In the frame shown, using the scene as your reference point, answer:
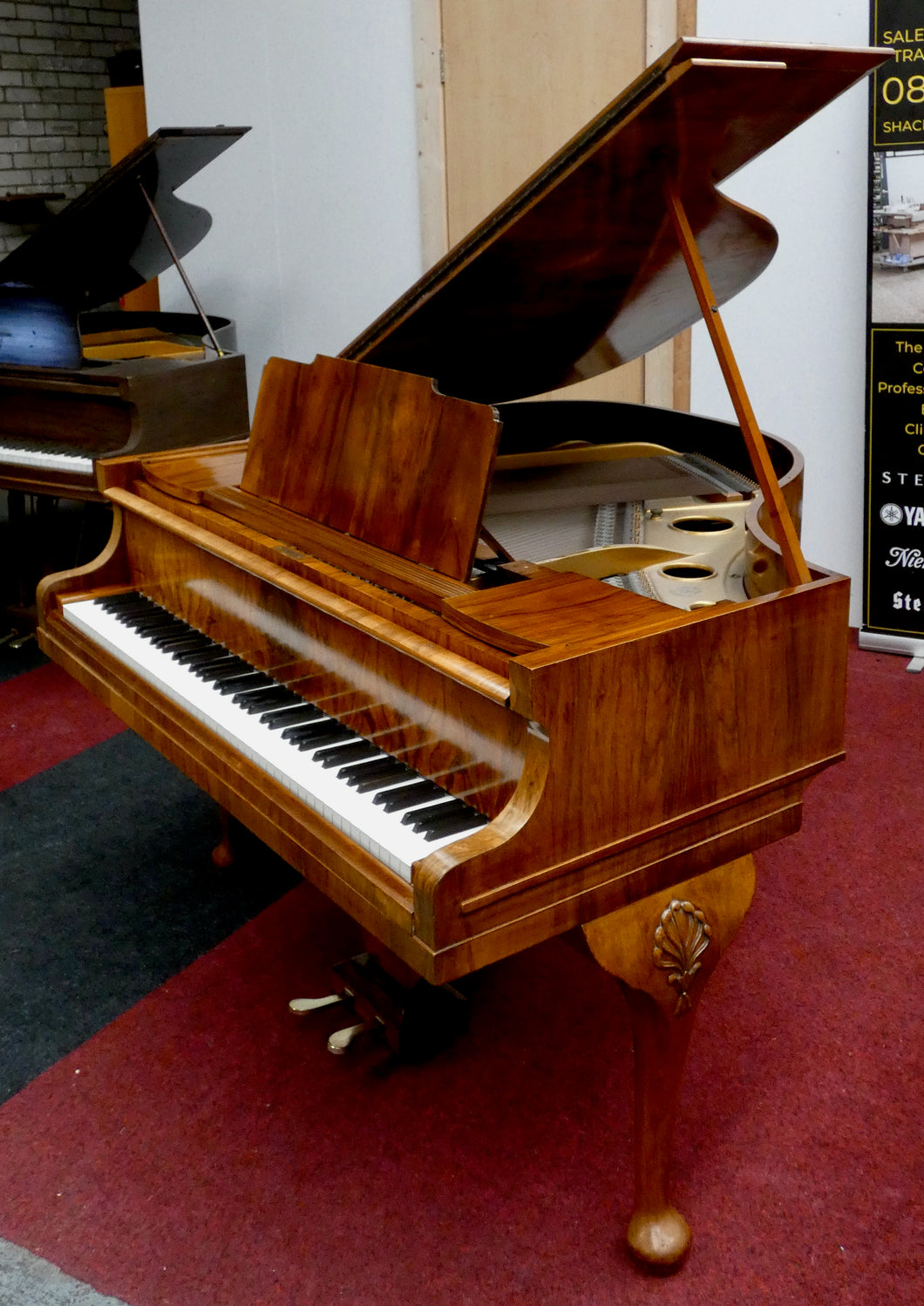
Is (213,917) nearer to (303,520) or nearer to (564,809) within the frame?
(303,520)

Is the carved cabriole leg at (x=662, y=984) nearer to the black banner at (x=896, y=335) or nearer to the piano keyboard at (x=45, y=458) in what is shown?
the black banner at (x=896, y=335)

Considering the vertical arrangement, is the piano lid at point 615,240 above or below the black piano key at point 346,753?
above

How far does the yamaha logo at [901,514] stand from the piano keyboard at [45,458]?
2.65 meters

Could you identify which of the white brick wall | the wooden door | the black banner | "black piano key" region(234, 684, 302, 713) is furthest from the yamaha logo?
the white brick wall

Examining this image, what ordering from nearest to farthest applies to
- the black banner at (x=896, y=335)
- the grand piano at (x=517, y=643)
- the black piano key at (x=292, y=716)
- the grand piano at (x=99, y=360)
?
the grand piano at (x=517, y=643), the black piano key at (x=292, y=716), the black banner at (x=896, y=335), the grand piano at (x=99, y=360)

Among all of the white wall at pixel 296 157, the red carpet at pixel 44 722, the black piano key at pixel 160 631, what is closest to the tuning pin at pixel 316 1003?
the black piano key at pixel 160 631

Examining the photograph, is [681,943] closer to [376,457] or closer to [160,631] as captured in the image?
[376,457]

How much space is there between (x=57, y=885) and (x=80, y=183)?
6334 mm

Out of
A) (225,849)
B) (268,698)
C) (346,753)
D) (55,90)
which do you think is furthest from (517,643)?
(55,90)

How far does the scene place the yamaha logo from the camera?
3951 millimetres

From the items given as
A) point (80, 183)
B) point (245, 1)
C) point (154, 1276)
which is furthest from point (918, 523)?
point (80, 183)

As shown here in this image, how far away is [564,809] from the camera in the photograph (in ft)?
4.73

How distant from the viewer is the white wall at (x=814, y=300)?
3.90 m

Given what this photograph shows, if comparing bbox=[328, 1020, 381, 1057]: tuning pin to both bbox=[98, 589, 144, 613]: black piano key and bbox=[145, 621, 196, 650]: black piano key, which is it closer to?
bbox=[145, 621, 196, 650]: black piano key
